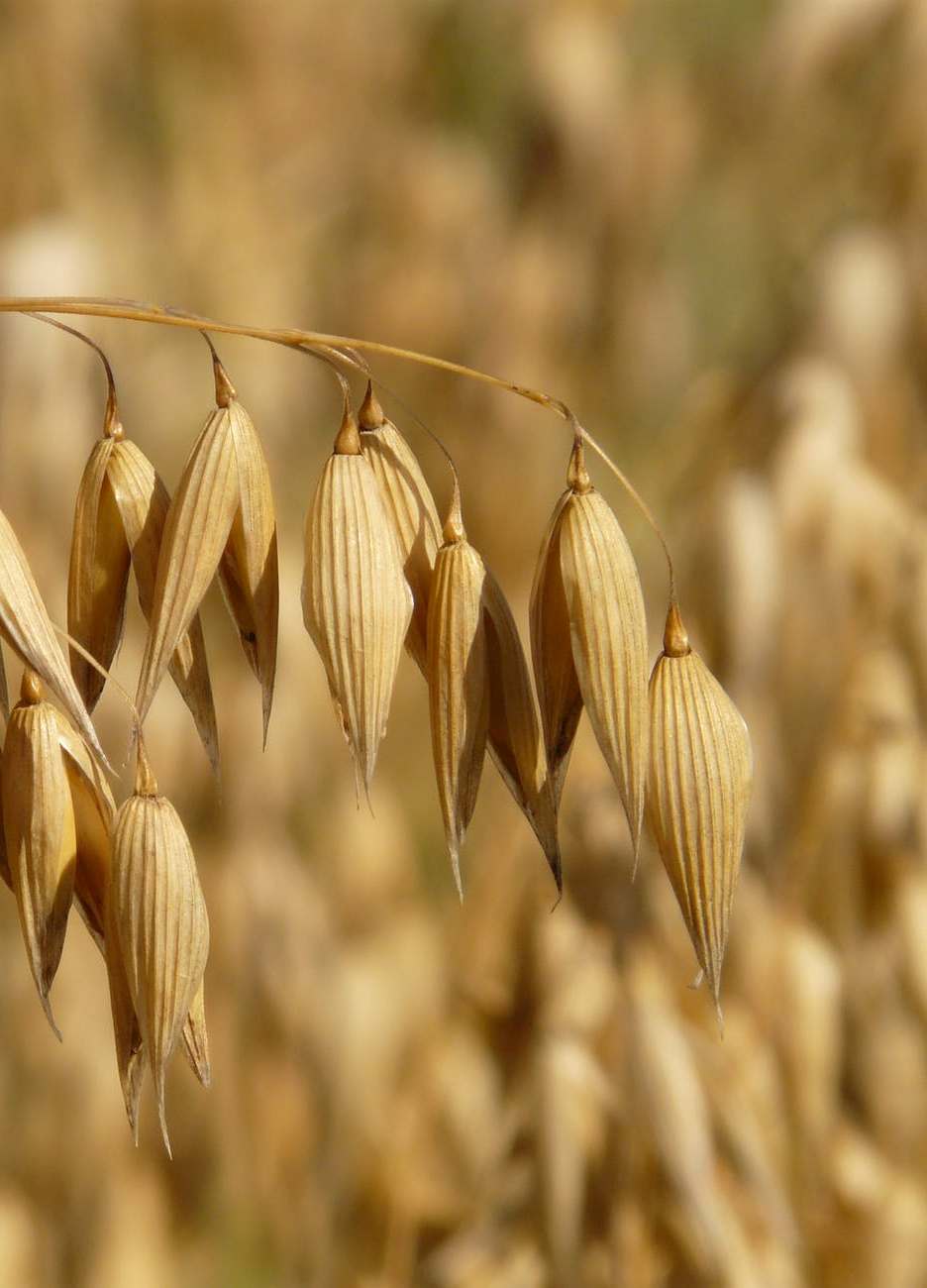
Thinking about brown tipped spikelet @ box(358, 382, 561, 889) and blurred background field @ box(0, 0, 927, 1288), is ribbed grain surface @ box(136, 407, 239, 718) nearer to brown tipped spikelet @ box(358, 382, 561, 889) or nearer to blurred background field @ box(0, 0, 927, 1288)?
brown tipped spikelet @ box(358, 382, 561, 889)

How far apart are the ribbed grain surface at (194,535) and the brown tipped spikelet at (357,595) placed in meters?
0.02

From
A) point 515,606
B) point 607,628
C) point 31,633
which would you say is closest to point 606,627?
point 607,628

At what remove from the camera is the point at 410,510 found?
0.31 metres

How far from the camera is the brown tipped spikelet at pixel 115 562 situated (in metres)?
0.29

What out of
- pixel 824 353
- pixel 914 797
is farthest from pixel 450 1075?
pixel 824 353

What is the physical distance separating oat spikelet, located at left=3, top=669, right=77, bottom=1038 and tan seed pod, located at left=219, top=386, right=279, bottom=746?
0.04 m

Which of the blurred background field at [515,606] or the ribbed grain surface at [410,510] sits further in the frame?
the blurred background field at [515,606]

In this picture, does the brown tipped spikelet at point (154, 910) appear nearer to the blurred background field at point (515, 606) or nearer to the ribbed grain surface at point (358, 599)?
the ribbed grain surface at point (358, 599)

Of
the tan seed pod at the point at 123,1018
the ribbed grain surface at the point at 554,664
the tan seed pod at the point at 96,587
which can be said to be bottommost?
the tan seed pod at the point at 123,1018

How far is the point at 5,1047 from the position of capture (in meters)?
0.68

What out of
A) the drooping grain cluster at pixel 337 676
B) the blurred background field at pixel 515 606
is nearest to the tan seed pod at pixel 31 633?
→ the drooping grain cluster at pixel 337 676

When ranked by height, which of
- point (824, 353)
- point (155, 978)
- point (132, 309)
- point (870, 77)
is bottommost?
point (155, 978)

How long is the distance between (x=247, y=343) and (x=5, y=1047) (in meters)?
0.45

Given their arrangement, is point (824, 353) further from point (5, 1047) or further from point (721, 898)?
point (5, 1047)
